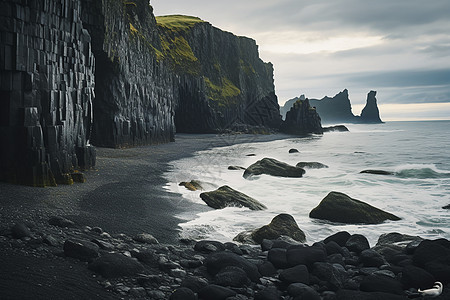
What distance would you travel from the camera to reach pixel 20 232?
7039 millimetres

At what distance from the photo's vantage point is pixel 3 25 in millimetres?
12297

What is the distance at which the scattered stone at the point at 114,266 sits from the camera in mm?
6066

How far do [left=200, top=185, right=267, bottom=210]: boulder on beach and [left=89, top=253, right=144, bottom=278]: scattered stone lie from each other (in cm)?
680

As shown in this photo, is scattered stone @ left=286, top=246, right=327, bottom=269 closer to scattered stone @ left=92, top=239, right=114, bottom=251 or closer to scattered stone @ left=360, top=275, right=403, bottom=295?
scattered stone @ left=360, top=275, right=403, bottom=295

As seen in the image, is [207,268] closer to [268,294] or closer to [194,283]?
[194,283]

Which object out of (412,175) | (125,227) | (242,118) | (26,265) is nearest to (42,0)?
(125,227)

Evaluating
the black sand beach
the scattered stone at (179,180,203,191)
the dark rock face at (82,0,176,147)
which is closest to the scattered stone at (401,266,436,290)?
the black sand beach

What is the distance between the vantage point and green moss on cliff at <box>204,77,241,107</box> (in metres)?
84.1

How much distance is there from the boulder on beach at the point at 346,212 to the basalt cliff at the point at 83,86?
9477 millimetres

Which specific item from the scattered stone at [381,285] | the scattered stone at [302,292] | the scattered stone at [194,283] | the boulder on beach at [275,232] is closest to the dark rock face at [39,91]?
the boulder on beach at [275,232]

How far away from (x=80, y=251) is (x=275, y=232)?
4.96 metres

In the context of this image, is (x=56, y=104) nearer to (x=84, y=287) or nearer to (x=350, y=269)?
(x=84, y=287)

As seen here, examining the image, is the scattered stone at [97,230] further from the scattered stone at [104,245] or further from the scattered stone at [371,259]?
the scattered stone at [371,259]

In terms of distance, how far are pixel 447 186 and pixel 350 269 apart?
610 inches
